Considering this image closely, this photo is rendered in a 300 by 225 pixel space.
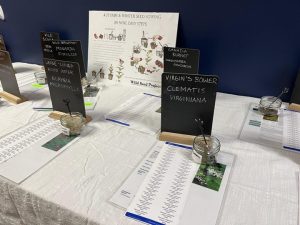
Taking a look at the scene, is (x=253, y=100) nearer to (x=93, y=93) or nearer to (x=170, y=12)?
(x=170, y=12)

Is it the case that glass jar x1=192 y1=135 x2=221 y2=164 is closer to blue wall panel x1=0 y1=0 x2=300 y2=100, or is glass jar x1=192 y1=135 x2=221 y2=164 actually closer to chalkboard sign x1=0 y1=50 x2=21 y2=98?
blue wall panel x1=0 y1=0 x2=300 y2=100

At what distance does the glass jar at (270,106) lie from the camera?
112cm

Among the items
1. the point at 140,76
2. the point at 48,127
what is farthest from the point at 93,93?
the point at 48,127

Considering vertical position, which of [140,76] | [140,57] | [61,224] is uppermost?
[140,57]

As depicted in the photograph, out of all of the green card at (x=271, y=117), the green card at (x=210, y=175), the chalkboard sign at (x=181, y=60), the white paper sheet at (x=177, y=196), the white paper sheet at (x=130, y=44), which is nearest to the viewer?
the white paper sheet at (x=177, y=196)

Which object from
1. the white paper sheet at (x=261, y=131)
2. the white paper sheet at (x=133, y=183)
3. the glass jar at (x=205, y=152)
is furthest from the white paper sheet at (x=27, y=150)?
the white paper sheet at (x=261, y=131)

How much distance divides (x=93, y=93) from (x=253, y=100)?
0.85 metres

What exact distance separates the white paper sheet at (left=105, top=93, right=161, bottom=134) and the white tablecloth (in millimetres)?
51

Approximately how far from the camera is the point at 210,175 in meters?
0.77

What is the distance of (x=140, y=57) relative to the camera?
1.43 meters

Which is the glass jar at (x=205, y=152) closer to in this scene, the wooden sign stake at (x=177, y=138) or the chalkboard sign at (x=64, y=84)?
the wooden sign stake at (x=177, y=138)

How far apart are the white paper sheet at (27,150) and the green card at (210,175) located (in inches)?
19.1

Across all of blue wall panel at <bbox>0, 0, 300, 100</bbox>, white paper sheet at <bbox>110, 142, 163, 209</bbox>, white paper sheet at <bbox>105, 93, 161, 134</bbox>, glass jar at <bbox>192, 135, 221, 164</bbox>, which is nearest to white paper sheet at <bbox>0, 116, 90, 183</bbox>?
white paper sheet at <bbox>105, 93, 161, 134</bbox>

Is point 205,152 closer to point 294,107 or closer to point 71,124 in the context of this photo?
point 71,124
